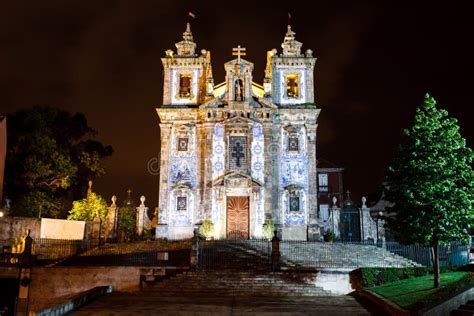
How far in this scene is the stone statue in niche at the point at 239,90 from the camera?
112ft

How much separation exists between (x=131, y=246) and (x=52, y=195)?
10745mm

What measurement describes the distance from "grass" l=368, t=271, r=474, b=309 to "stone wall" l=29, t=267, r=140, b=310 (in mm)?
10158

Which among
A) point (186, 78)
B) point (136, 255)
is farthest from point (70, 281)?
point (186, 78)

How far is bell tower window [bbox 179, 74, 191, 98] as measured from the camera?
35125mm

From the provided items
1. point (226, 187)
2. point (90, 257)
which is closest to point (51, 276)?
point (90, 257)

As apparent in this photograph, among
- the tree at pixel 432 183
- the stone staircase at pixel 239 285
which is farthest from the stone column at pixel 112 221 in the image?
the tree at pixel 432 183

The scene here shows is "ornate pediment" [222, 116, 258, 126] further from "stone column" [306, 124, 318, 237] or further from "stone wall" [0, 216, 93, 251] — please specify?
"stone wall" [0, 216, 93, 251]

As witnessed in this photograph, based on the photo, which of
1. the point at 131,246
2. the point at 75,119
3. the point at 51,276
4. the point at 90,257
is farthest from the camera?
the point at 75,119

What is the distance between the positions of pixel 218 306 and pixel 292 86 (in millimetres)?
22372

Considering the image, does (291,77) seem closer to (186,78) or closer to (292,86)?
(292,86)

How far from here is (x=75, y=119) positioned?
37.8m

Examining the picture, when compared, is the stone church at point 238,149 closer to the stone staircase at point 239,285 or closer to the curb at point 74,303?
the stone staircase at point 239,285

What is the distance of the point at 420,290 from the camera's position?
1658cm

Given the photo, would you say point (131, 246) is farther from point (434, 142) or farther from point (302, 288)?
point (434, 142)
